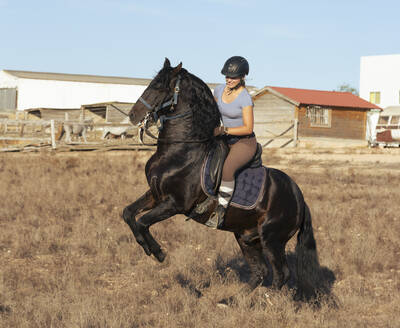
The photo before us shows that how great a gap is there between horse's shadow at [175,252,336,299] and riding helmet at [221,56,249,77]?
2.67 m

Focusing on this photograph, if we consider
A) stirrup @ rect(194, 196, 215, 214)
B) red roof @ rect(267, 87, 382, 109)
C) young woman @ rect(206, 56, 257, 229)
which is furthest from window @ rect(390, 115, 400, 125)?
stirrup @ rect(194, 196, 215, 214)

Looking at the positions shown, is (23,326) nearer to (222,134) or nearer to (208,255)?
(222,134)

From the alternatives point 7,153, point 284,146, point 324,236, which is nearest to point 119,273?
point 324,236

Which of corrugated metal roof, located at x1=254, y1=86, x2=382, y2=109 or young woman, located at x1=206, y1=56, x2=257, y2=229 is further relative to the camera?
corrugated metal roof, located at x1=254, y1=86, x2=382, y2=109

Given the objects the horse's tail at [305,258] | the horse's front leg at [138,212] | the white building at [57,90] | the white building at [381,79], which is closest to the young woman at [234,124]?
the horse's front leg at [138,212]

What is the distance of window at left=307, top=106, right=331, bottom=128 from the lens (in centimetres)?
3791

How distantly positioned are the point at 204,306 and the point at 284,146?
1238 inches

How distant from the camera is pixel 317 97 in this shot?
39.7 m

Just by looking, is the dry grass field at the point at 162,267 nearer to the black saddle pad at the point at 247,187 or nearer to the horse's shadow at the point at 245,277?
the horse's shadow at the point at 245,277

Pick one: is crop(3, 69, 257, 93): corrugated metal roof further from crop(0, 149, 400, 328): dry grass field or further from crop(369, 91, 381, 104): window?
crop(0, 149, 400, 328): dry grass field

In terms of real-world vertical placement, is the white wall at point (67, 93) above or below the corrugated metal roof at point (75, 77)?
below

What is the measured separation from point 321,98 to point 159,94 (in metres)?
35.0

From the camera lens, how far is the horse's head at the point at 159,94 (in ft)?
19.4

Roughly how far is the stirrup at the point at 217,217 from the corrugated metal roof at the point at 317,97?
31.7m
